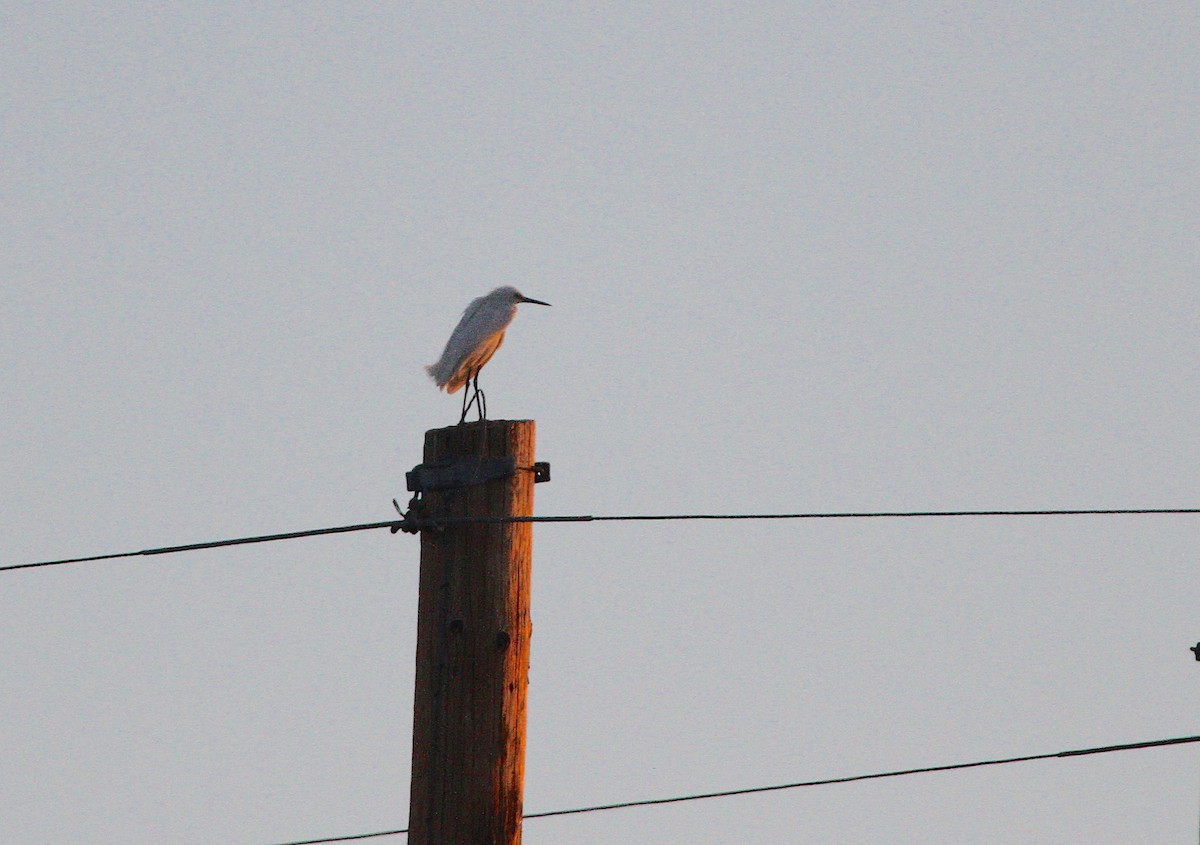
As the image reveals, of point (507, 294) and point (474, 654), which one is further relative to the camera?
point (507, 294)

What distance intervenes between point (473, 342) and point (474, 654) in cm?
642

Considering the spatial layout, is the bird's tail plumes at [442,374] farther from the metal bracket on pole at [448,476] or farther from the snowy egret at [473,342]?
the metal bracket on pole at [448,476]

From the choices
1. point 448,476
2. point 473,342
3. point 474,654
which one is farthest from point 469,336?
point 474,654

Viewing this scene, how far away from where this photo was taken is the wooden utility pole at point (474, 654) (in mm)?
5074

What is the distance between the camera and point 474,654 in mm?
5156

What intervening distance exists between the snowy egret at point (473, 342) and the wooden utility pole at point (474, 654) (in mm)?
5847

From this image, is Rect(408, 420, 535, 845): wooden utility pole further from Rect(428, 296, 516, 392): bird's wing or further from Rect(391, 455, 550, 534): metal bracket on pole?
Rect(428, 296, 516, 392): bird's wing

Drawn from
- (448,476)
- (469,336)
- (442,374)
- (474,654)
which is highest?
(469,336)

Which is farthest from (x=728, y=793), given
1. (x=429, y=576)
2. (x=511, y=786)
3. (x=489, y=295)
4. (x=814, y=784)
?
(x=489, y=295)

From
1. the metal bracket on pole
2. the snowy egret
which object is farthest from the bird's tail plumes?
the metal bracket on pole

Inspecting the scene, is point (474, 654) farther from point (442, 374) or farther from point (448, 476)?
point (442, 374)

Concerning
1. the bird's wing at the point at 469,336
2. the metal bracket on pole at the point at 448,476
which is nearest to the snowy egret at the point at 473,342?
the bird's wing at the point at 469,336

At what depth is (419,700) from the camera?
5215 millimetres

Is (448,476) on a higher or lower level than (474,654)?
higher
